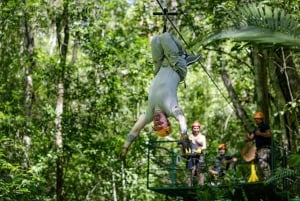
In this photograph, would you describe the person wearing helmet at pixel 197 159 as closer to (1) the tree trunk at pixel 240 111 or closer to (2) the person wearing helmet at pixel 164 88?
(1) the tree trunk at pixel 240 111

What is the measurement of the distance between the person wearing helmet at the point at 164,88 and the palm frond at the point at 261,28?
1.61ft

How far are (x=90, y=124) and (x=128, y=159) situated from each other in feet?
4.38

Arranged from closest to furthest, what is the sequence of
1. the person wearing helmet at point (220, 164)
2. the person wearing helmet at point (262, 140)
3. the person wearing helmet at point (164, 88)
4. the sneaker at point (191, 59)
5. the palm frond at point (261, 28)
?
the palm frond at point (261, 28) → the person wearing helmet at point (164, 88) → the sneaker at point (191, 59) → the person wearing helmet at point (220, 164) → the person wearing helmet at point (262, 140)

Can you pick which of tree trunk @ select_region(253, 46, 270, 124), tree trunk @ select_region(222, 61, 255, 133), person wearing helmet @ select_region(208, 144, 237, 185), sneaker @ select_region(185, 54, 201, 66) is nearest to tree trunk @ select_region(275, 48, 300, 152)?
tree trunk @ select_region(253, 46, 270, 124)

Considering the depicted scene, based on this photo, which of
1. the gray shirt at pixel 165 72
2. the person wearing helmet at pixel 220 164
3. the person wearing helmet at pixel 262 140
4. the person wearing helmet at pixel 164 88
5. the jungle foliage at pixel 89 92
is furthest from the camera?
the jungle foliage at pixel 89 92

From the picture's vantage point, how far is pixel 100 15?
14.1 metres

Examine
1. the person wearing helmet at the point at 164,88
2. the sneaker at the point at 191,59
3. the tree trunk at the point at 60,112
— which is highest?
the tree trunk at the point at 60,112

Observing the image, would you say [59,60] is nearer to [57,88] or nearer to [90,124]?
[57,88]

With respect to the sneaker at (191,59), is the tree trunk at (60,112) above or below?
above

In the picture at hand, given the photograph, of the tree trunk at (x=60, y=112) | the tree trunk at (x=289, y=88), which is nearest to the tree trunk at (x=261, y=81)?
the tree trunk at (x=289, y=88)

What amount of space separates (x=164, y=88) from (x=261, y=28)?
823 mm

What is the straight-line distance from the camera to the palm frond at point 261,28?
4.23 m

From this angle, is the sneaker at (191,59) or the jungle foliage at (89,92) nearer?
the sneaker at (191,59)

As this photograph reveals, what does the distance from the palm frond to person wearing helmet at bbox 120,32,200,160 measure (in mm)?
491
